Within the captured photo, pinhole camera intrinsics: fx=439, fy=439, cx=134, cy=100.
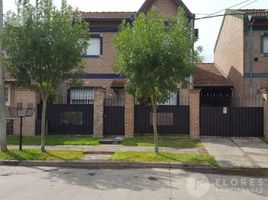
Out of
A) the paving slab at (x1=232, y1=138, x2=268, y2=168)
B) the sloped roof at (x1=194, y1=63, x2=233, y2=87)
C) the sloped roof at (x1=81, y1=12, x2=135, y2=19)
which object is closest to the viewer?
the paving slab at (x1=232, y1=138, x2=268, y2=168)

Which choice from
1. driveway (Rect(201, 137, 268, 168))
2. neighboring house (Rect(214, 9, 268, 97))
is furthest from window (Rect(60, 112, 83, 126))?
neighboring house (Rect(214, 9, 268, 97))

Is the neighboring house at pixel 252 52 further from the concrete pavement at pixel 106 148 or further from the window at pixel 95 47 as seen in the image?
the concrete pavement at pixel 106 148

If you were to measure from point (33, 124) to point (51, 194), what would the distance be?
516 inches

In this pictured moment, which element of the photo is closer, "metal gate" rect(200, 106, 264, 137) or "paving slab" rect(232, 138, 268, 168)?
"paving slab" rect(232, 138, 268, 168)

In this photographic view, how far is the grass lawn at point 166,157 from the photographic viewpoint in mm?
14266

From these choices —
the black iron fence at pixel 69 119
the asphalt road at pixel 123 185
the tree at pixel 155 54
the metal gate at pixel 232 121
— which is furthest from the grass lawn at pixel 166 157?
the black iron fence at pixel 69 119

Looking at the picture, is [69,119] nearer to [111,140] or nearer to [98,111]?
[98,111]

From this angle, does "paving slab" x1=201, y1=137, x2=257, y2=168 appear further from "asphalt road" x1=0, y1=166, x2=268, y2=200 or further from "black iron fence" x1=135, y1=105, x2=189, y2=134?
"asphalt road" x1=0, y1=166, x2=268, y2=200

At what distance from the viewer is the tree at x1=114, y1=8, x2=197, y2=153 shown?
48.6 ft

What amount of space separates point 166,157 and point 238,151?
12.0 ft

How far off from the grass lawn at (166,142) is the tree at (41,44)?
5072 mm

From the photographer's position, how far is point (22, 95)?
73.3ft

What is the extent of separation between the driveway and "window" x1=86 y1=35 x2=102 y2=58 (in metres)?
9.17

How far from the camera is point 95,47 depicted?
1049 inches
